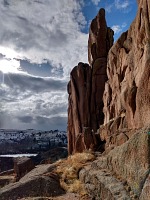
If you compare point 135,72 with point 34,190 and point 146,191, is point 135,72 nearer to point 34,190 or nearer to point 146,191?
point 34,190

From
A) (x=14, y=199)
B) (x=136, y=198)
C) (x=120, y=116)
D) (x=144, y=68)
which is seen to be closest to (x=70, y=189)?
(x=14, y=199)

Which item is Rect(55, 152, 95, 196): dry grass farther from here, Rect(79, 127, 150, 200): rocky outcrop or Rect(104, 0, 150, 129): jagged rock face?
Rect(104, 0, 150, 129): jagged rock face

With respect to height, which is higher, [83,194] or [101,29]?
[101,29]

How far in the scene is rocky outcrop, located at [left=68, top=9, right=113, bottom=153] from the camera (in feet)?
184

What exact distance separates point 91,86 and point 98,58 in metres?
6.51

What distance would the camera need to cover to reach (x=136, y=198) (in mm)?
9984

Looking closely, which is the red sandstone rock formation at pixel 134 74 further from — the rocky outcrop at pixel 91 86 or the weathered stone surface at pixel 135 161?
the rocky outcrop at pixel 91 86

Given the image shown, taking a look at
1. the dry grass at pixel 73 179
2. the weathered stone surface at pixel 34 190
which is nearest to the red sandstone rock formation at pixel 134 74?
the dry grass at pixel 73 179

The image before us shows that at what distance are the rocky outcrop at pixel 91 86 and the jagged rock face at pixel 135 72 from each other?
1400cm

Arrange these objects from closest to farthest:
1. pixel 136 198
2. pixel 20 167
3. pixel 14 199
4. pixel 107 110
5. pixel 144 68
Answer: pixel 136 198 < pixel 14 199 < pixel 144 68 < pixel 107 110 < pixel 20 167

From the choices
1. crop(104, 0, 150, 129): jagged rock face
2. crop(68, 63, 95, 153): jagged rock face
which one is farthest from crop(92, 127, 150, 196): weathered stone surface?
crop(68, 63, 95, 153): jagged rock face

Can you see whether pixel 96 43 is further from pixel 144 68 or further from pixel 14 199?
pixel 14 199

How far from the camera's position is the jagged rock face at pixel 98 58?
183 ft

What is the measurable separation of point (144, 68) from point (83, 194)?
14.2 m
